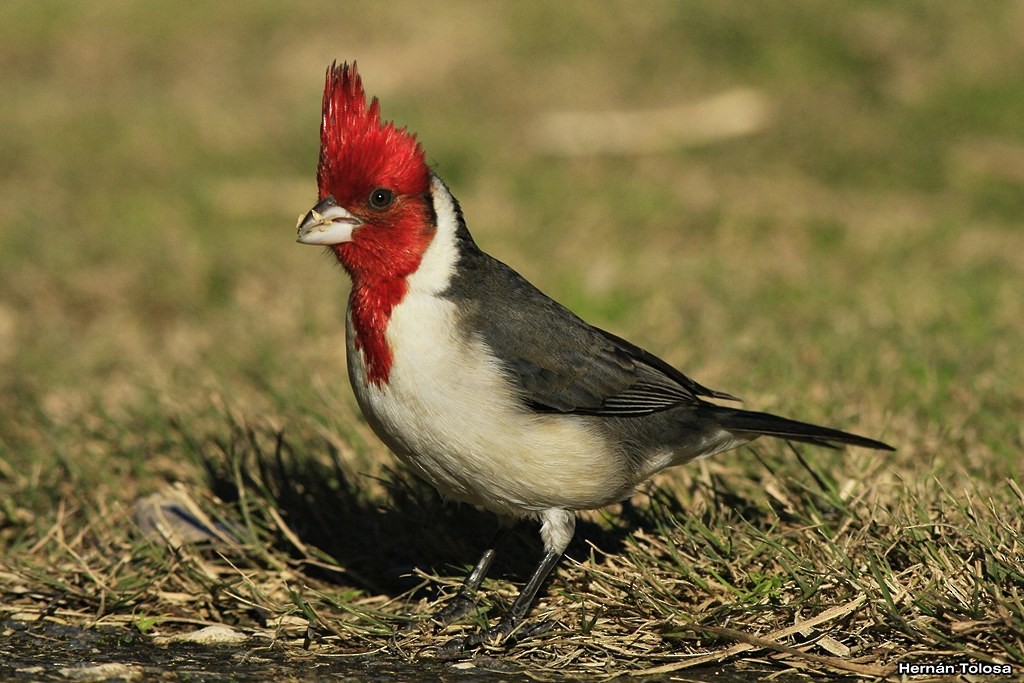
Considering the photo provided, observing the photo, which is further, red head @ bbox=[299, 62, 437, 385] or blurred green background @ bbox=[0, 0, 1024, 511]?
blurred green background @ bbox=[0, 0, 1024, 511]

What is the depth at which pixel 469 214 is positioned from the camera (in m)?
8.30

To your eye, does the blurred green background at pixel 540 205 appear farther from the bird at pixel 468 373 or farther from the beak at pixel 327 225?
the beak at pixel 327 225

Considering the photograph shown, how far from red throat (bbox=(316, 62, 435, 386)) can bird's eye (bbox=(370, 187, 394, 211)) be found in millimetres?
13

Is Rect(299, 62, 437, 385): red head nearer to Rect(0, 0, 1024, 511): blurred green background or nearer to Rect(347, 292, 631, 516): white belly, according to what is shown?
Rect(347, 292, 631, 516): white belly

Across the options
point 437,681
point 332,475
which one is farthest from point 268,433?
point 437,681

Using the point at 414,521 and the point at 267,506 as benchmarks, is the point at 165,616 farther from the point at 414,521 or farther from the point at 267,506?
the point at 414,521

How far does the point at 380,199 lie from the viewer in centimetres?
371

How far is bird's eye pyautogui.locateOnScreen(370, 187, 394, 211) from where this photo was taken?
3709 millimetres

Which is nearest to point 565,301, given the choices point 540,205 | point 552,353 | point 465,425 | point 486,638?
point 540,205

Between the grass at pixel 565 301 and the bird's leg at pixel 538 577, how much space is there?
0.09 meters

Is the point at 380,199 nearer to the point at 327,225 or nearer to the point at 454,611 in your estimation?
the point at 327,225

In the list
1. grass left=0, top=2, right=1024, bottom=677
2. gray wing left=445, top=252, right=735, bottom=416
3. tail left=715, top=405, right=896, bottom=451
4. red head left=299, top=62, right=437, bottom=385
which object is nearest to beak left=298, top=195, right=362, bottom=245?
red head left=299, top=62, right=437, bottom=385

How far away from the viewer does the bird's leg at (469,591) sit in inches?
144

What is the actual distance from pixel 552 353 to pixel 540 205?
4778mm
